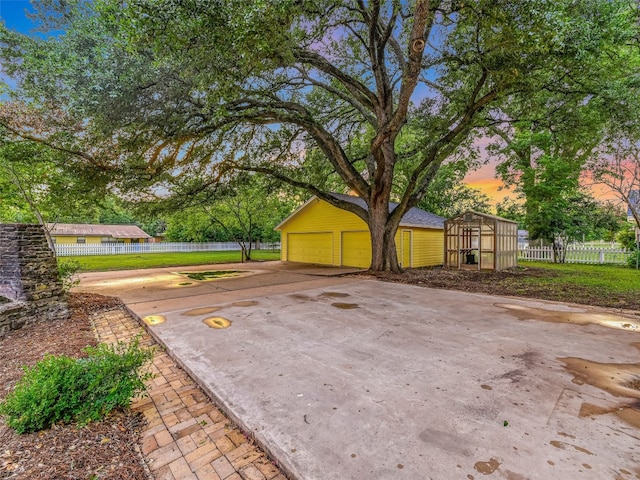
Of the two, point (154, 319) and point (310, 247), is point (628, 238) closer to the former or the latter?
point (310, 247)

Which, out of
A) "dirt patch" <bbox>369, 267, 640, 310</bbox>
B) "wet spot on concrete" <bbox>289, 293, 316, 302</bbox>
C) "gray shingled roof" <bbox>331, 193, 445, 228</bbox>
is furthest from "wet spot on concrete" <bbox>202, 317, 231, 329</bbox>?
"gray shingled roof" <bbox>331, 193, 445, 228</bbox>

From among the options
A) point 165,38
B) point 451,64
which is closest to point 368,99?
point 451,64

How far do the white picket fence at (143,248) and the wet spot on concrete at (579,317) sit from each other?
86.0ft

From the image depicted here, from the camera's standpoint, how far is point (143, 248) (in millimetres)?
25000

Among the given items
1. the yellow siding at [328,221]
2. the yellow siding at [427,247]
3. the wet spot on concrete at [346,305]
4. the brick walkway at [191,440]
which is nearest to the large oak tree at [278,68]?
the yellow siding at [328,221]

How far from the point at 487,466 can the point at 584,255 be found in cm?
1740

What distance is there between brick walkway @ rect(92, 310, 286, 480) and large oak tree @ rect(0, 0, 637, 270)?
5228 mm

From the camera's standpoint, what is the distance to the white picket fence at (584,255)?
44.8 feet

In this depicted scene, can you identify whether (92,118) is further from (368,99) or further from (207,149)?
(368,99)

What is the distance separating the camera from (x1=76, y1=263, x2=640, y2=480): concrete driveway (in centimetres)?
189

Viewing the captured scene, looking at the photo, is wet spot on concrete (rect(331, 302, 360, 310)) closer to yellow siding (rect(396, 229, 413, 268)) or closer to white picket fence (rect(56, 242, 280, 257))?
yellow siding (rect(396, 229, 413, 268))

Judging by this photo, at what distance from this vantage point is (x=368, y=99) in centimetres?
1061

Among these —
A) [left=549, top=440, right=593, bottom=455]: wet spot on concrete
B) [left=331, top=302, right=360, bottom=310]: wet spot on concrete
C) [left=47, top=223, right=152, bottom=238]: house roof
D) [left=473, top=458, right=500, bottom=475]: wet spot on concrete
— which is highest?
[left=47, top=223, right=152, bottom=238]: house roof

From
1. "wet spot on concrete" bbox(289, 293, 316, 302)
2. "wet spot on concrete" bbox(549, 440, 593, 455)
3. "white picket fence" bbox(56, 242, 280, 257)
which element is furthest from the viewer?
"white picket fence" bbox(56, 242, 280, 257)
